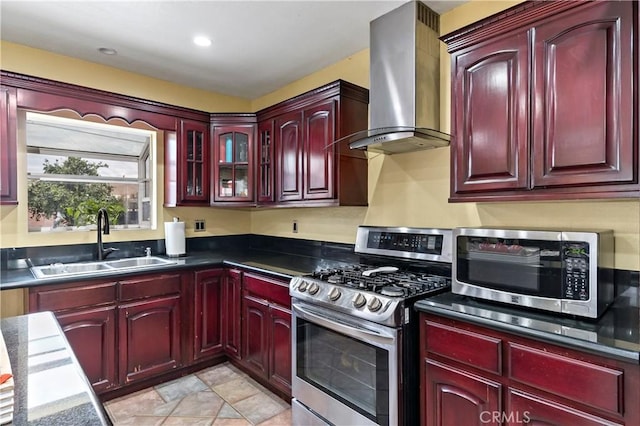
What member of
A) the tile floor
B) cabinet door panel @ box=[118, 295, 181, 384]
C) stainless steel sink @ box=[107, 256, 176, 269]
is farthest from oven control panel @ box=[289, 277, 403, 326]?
stainless steel sink @ box=[107, 256, 176, 269]

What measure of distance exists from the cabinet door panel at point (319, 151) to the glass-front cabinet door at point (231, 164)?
0.82 m

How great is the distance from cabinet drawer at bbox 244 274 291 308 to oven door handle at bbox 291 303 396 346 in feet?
0.60

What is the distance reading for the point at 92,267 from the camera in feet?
9.39

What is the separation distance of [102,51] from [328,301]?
8.31ft

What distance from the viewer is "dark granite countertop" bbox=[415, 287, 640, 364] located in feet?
3.77

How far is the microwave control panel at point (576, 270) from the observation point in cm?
134

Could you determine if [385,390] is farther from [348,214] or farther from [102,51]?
[102,51]

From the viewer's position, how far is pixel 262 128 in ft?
10.4

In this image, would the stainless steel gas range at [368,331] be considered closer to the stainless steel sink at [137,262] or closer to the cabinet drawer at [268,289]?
the cabinet drawer at [268,289]

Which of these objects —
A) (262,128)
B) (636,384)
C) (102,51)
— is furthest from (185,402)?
(102,51)

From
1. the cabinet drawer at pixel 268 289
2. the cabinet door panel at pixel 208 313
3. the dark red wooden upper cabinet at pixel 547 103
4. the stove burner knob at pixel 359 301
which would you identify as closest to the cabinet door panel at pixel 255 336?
the cabinet drawer at pixel 268 289

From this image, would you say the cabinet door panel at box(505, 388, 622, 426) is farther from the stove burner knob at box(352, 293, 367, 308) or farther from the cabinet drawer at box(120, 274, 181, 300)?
the cabinet drawer at box(120, 274, 181, 300)

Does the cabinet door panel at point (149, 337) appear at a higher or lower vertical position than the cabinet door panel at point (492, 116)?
lower

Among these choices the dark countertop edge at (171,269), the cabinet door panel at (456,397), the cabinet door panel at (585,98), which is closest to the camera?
the cabinet door panel at (585,98)
